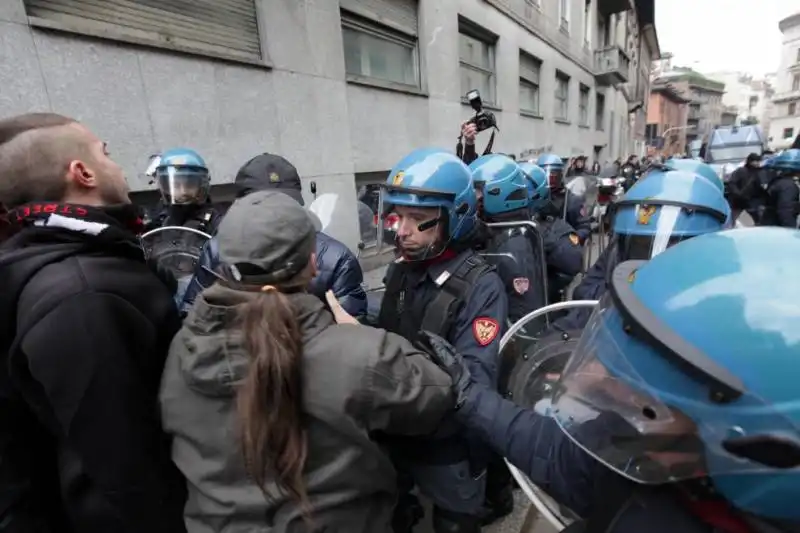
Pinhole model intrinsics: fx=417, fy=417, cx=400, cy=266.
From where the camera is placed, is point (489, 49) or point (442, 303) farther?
point (489, 49)

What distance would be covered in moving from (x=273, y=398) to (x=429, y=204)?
118cm

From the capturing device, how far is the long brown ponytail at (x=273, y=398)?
0.97 meters

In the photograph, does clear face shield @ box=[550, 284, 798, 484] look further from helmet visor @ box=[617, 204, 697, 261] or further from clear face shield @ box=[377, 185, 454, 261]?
helmet visor @ box=[617, 204, 697, 261]

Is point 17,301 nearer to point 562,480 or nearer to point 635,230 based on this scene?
point 562,480

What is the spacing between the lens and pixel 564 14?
1617 cm

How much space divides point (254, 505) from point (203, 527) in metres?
0.23

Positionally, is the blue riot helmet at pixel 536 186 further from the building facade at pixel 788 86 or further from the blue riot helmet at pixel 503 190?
the building facade at pixel 788 86

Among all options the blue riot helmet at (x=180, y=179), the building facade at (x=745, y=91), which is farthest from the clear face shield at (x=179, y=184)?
the building facade at (x=745, y=91)

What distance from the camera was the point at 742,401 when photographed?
68cm

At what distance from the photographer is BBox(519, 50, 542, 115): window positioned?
12.8 m

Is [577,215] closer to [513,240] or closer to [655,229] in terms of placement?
[513,240]

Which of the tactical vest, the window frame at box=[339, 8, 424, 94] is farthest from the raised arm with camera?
the tactical vest

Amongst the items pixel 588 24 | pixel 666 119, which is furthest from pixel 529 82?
pixel 666 119

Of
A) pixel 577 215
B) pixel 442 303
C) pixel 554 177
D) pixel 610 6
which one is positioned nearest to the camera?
pixel 442 303
